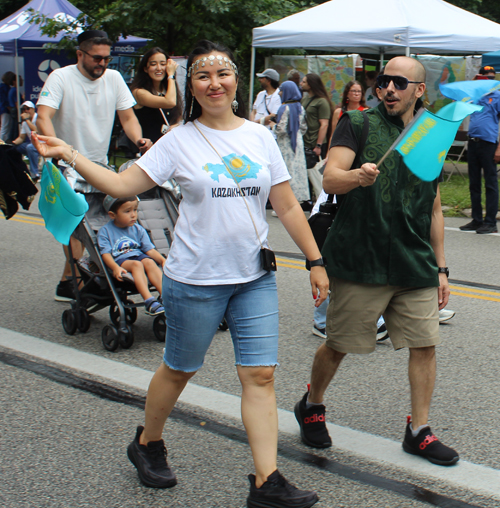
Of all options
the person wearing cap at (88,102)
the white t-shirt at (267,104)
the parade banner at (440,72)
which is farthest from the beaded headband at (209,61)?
the parade banner at (440,72)

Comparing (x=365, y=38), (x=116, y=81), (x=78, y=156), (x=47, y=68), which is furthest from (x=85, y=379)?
(x=47, y=68)

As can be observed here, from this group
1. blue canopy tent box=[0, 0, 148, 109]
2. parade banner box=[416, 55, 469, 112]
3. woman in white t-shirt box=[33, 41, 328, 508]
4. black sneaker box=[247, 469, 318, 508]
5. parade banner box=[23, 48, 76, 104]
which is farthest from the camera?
parade banner box=[23, 48, 76, 104]

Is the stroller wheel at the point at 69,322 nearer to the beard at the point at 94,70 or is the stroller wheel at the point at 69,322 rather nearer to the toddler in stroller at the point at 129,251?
the toddler in stroller at the point at 129,251

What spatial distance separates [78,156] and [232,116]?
64 centimetres

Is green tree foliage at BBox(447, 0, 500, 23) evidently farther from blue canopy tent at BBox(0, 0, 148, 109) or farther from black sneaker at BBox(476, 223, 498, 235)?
black sneaker at BBox(476, 223, 498, 235)

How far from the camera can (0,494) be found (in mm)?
3027

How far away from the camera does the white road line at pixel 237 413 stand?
10.4 ft

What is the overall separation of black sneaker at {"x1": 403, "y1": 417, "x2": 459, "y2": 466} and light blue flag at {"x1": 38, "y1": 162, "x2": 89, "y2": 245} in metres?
1.94

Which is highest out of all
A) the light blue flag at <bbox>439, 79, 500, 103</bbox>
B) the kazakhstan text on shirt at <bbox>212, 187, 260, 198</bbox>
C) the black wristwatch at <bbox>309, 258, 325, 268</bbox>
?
the light blue flag at <bbox>439, 79, 500, 103</bbox>

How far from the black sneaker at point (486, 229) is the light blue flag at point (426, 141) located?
716 cm

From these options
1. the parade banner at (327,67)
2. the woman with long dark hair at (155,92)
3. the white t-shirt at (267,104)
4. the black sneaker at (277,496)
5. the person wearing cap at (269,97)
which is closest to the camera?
the black sneaker at (277,496)

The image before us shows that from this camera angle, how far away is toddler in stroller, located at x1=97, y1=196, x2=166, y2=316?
502cm

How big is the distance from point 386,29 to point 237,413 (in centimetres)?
1001

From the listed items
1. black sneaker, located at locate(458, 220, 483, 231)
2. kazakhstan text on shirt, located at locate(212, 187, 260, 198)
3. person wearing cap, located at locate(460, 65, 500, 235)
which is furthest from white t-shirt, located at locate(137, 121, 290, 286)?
black sneaker, located at locate(458, 220, 483, 231)
